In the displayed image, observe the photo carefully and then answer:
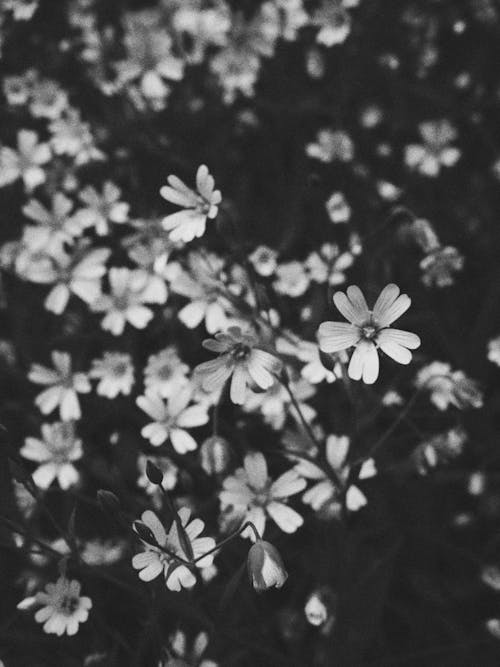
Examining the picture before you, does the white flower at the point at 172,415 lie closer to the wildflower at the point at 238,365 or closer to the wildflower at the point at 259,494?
the wildflower at the point at 259,494

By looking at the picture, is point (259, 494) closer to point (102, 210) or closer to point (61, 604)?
point (61, 604)

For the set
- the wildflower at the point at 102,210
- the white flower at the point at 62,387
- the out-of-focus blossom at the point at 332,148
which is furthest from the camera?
the out-of-focus blossom at the point at 332,148

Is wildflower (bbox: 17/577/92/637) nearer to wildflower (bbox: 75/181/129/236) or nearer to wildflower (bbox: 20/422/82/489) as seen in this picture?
wildflower (bbox: 20/422/82/489)

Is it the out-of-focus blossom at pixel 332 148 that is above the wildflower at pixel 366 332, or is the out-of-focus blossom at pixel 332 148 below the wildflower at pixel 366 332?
below

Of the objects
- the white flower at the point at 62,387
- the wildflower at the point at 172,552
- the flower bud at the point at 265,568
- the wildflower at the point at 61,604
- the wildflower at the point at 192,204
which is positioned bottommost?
the wildflower at the point at 61,604

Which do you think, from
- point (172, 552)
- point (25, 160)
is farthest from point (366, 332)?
point (25, 160)

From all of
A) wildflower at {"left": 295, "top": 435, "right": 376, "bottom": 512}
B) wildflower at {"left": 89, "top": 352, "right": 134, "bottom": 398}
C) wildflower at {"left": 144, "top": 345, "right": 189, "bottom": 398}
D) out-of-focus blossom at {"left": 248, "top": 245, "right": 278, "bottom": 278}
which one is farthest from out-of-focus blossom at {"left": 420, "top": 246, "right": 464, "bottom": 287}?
wildflower at {"left": 89, "top": 352, "right": 134, "bottom": 398}

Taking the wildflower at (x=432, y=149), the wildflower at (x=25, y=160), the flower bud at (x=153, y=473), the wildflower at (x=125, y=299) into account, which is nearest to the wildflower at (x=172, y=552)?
the flower bud at (x=153, y=473)
